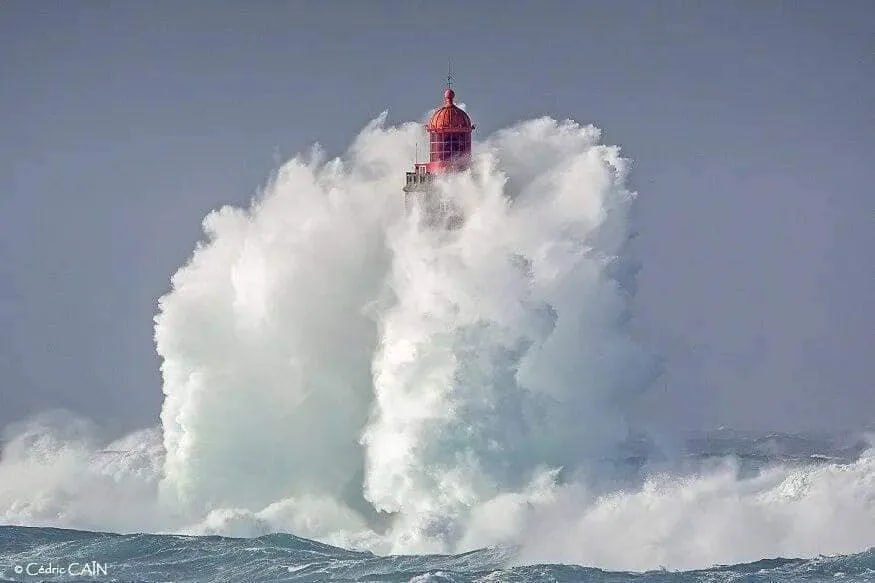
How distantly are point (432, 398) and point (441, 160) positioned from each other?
324 inches

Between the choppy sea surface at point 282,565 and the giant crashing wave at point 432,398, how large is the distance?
3.98 ft

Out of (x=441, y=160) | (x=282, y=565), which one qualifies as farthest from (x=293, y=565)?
(x=441, y=160)

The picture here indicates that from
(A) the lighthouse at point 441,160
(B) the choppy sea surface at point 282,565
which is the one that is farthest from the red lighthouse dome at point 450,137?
(B) the choppy sea surface at point 282,565

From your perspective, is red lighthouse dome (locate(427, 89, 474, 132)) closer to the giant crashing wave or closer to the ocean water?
the giant crashing wave

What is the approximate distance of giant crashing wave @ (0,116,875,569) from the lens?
4256 cm

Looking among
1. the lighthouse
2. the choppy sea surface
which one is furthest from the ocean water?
the lighthouse

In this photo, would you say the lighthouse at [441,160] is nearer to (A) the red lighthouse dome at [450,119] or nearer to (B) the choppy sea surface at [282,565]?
(A) the red lighthouse dome at [450,119]

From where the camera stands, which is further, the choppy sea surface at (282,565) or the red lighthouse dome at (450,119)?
the red lighthouse dome at (450,119)

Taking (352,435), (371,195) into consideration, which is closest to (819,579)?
(352,435)

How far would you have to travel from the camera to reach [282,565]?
4059 cm

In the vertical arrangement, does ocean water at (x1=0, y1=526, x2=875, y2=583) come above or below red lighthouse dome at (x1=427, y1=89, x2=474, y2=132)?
below

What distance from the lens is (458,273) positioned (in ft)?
147

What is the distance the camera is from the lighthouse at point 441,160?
4716cm

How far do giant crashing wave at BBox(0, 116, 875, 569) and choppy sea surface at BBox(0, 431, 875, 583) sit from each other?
121 cm
